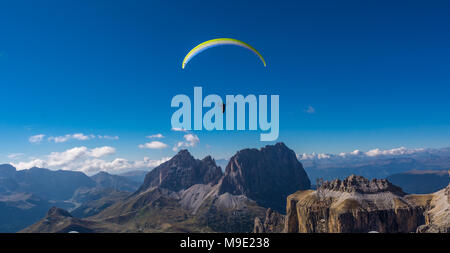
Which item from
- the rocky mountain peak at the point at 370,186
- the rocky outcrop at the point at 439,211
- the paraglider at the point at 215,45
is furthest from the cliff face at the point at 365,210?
the paraglider at the point at 215,45

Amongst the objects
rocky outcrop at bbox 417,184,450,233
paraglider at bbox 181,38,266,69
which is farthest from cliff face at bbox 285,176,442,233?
paraglider at bbox 181,38,266,69

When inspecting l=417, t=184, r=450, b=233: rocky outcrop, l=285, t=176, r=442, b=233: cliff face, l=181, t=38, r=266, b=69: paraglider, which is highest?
l=181, t=38, r=266, b=69: paraglider

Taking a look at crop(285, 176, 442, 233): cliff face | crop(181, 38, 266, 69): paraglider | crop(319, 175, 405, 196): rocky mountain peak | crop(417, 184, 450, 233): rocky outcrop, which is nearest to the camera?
crop(181, 38, 266, 69): paraglider

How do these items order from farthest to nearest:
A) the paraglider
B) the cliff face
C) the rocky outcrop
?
1. the cliff face
2. the rocky outcrop
3. the paraglider

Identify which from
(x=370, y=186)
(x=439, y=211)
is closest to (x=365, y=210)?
(x=370, y=186)

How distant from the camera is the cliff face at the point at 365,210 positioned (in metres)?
157

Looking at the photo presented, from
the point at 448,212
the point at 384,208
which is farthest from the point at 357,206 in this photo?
the point at 448,212

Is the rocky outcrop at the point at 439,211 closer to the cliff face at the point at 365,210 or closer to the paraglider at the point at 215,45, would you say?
the cliff face at the point at 365,210

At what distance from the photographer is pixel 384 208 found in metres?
167

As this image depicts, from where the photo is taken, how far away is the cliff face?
157 m

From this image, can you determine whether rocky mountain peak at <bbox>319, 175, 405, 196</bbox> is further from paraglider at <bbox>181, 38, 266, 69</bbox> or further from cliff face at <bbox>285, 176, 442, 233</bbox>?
paraglider at <bbox>181, 38, 266, 69</bbox>

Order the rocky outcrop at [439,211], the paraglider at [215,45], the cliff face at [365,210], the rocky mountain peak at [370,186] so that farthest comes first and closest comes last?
the rocky mountain peak at [370,186], the cliff face at [365,210], the rocky outcrop at [439,211], the paraglider at [215,45]
